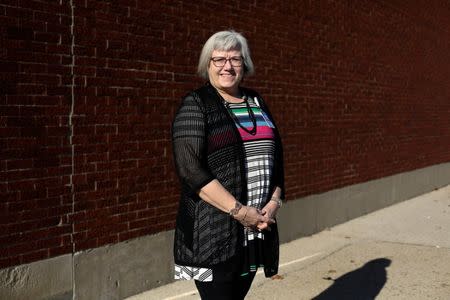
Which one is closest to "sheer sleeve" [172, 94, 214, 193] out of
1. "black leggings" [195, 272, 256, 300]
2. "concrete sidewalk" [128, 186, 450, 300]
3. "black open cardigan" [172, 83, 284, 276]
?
"black open cardigan" [172, 83, 284, 276]

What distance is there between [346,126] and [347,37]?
124cm

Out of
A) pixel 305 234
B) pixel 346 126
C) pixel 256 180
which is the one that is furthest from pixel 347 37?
pixel 256 180

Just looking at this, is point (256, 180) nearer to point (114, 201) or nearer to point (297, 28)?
point (114, 201)

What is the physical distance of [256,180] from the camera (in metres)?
2.88

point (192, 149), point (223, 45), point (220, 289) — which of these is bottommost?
point (220, 289)

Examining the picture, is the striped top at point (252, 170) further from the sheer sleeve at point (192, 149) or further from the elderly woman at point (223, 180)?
the sheer sleeve at point (192, 149)

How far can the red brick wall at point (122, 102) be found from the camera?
4066 millimetres

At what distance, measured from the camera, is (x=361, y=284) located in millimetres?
5473

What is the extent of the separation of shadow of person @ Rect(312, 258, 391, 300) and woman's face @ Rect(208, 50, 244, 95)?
2726 millimetres

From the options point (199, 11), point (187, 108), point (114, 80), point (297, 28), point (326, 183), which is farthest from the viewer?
point (326, 183)

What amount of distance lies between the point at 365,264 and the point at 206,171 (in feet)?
12.9

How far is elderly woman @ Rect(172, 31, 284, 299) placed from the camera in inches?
107

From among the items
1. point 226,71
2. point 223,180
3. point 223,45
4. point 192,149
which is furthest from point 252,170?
point 223,45

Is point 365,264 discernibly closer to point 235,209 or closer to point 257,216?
point 257,216
